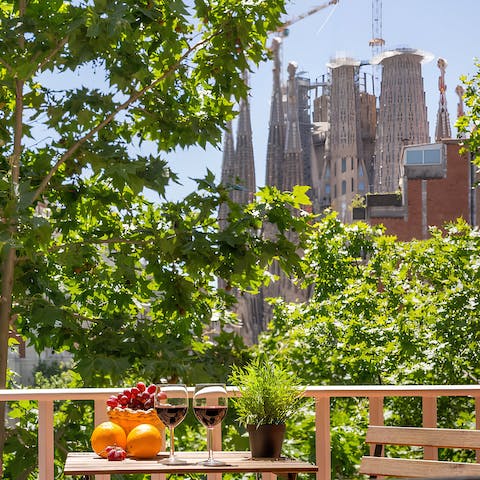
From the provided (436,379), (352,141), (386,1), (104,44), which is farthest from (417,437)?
(386,1)

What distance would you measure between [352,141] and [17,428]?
91.4 metres

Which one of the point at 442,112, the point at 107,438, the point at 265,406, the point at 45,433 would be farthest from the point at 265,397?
the point at 442,112

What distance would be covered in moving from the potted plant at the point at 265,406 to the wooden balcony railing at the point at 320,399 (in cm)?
47

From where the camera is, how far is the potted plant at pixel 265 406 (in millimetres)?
3439

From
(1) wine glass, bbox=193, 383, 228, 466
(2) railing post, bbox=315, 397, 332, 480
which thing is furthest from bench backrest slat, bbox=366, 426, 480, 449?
(1) wine glass, bbox=193, 383, 228, 466

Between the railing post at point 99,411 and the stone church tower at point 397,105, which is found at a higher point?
the stone church tower at point 397,105

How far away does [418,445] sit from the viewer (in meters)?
3.65

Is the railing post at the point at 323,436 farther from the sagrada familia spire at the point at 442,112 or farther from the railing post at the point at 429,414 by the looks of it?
the sagrada familia spire at the point at 442,112

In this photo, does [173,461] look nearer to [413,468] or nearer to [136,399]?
[136,399]

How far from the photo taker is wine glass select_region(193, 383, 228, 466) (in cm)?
329

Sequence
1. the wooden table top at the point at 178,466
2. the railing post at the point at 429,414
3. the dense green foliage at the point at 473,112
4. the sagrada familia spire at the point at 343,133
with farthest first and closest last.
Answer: the sagrada familia spire at the point at 343,133 → the dense green foliage at the point at 473,112 → the railing post at the point at 429,414 → the wooden table top at the point at 178,466

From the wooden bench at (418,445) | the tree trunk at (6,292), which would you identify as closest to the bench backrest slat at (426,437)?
the wooden bench at (418,445)

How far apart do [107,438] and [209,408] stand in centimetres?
36

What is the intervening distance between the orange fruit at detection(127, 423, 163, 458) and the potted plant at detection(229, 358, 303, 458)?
0.96 ft
